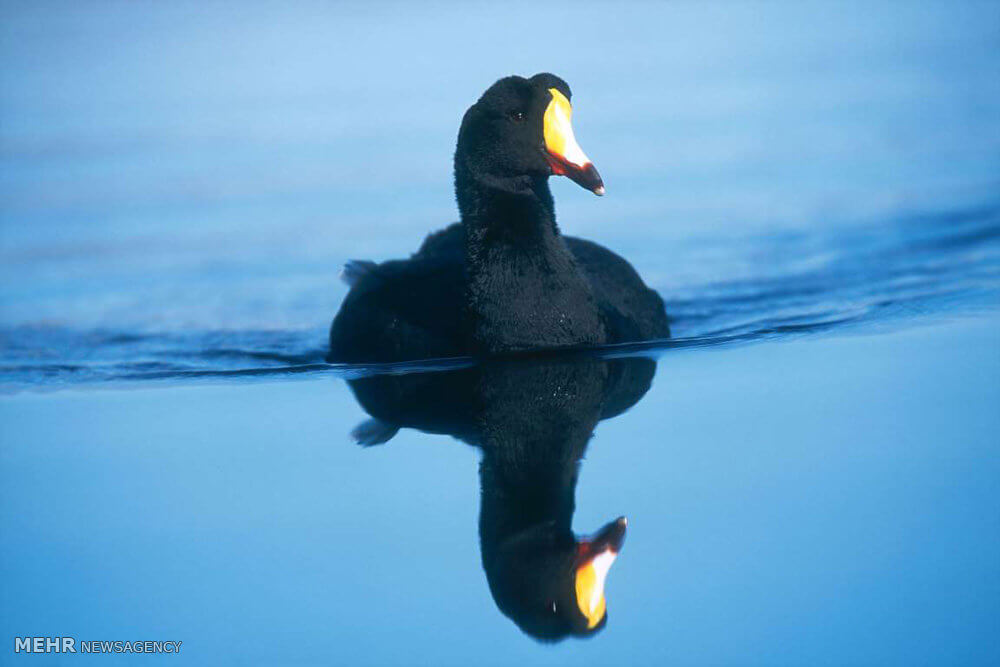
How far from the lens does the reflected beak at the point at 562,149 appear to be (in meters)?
5.55

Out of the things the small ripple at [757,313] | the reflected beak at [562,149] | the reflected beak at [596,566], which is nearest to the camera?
the reflected beak at [596,566]

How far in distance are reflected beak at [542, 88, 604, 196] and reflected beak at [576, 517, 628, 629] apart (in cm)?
180

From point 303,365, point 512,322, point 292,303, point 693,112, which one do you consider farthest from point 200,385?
point 693,112

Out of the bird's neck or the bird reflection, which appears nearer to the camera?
the bird reflection

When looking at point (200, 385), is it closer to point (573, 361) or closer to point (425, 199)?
point (573, 361)

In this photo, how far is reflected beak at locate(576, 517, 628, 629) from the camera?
12.0ft

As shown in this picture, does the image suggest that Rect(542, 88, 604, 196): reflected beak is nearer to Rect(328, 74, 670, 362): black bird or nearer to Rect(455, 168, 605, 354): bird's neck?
Rect(328, 74, 670, 362): black bird

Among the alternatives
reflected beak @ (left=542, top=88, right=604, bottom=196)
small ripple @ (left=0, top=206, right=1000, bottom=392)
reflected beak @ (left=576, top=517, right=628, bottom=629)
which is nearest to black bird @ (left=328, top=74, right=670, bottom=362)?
reflected beak @ (left=542, top=88, right=604, bottom=196)

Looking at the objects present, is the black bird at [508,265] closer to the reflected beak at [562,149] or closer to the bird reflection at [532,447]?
the reflected beak at [562,149]

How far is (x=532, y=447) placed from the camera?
473 centimetres

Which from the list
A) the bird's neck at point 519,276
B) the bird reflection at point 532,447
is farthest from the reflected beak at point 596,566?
the bird's neck at point 519,276

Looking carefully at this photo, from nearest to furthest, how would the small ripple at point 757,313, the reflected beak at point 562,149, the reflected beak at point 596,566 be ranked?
the reflected beak at point 596,566, the reflected beak at point 562,149, the small ripple at point 757,313

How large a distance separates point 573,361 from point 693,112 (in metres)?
6.66

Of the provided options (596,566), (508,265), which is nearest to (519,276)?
(508,265)
